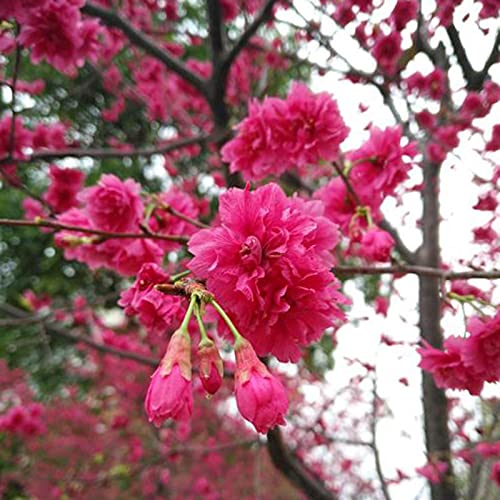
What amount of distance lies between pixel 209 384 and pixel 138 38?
82.6 inches

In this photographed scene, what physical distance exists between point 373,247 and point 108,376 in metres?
6.11

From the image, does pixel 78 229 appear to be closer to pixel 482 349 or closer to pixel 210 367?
pixel 210 367

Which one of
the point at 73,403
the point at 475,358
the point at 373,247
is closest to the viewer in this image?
the point at 475,358

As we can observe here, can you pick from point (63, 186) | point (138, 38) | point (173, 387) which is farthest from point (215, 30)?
point (173, 387)

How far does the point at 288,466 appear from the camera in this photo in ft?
6.00

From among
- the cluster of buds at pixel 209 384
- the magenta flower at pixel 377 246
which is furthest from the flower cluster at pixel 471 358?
the cluster of buds at pixel 209 384

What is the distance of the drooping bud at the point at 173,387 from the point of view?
65cm

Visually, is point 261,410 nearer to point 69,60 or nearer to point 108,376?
point 69,60

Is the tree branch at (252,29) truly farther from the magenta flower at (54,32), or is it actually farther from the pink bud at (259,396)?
the pink bud at (259,396)

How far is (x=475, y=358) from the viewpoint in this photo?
1035 millimetres

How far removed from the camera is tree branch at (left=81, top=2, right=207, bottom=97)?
85.7 inches

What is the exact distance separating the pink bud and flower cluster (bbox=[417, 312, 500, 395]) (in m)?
0.55

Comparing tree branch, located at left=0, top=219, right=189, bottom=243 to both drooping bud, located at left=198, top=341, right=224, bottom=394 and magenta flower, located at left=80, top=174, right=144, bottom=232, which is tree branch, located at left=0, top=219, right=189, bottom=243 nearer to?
magenta flower, located at left=80, top=174, right=144, bottom=232

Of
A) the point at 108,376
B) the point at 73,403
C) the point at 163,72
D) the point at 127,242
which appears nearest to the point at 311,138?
the point at 127,242
